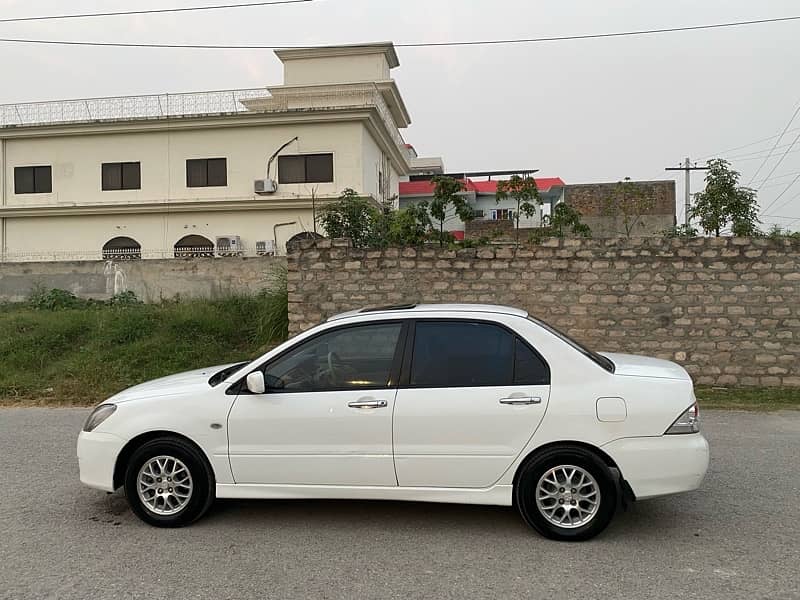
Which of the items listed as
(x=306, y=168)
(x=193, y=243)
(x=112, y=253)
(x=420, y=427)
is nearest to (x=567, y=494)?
(x=420, y=427)

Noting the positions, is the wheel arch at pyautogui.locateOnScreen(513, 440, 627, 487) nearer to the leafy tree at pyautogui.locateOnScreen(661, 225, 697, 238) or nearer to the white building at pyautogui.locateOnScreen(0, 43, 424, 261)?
the leafy tree at pyautogui.locateOnScreen(661, 225, 697, 238)

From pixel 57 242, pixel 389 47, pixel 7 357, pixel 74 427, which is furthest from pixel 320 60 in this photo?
pixel 74 427

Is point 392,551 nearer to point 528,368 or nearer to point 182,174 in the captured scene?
point 528,368

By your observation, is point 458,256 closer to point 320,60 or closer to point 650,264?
point 650,264

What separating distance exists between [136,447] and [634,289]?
8225 mm

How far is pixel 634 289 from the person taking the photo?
10711 mm

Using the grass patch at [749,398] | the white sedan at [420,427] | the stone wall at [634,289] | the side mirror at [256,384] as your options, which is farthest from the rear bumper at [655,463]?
the stone wall at [634,289]

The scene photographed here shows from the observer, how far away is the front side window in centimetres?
459

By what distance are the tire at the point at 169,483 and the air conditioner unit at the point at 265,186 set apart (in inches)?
928

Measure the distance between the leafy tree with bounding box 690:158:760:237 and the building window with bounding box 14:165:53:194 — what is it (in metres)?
27.6

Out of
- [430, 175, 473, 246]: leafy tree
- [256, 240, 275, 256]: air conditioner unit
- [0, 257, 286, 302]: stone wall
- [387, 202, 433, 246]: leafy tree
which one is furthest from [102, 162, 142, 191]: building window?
[430, 175, 473, 246]: leafy tree

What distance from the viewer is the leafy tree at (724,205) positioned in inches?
431

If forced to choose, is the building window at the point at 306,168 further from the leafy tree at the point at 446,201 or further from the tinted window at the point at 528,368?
the tinted window at the point at 528,368

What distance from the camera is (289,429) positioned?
462cm
